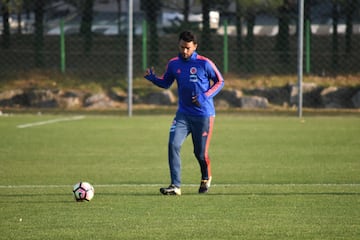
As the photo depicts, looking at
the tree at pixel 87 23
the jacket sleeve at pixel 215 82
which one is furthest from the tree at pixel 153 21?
the jacket sleeve at pixel 215 82

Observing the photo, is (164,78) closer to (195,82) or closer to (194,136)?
(195,82)

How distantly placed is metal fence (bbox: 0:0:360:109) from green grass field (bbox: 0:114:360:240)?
21.0 ft

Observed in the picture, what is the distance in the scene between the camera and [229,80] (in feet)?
91.8

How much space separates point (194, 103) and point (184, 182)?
166 cm

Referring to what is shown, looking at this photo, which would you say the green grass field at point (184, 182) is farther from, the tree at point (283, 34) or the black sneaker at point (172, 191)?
the tree at point (283, 34)

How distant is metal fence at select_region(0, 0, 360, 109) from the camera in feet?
92.2

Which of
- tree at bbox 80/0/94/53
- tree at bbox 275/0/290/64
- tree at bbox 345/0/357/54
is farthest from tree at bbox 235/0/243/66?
tree at bbox 80/0/94/53

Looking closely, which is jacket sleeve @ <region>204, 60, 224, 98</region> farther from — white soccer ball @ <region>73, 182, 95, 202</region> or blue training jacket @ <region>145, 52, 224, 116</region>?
white soccer ball @ <region>73, 182, 95, 202</region>

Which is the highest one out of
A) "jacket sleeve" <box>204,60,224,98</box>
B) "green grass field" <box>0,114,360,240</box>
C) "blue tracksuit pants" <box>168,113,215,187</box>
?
"jacket sleeve" <box>204,60,224,98</box>

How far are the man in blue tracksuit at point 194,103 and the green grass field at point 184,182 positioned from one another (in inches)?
18.3

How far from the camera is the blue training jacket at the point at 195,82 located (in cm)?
1080

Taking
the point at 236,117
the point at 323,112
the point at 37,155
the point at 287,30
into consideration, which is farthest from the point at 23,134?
the point at 287,30

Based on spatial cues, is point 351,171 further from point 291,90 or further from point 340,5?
point 340,5

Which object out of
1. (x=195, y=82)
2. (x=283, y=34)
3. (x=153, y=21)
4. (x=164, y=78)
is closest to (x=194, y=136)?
(x=195, y=82)
